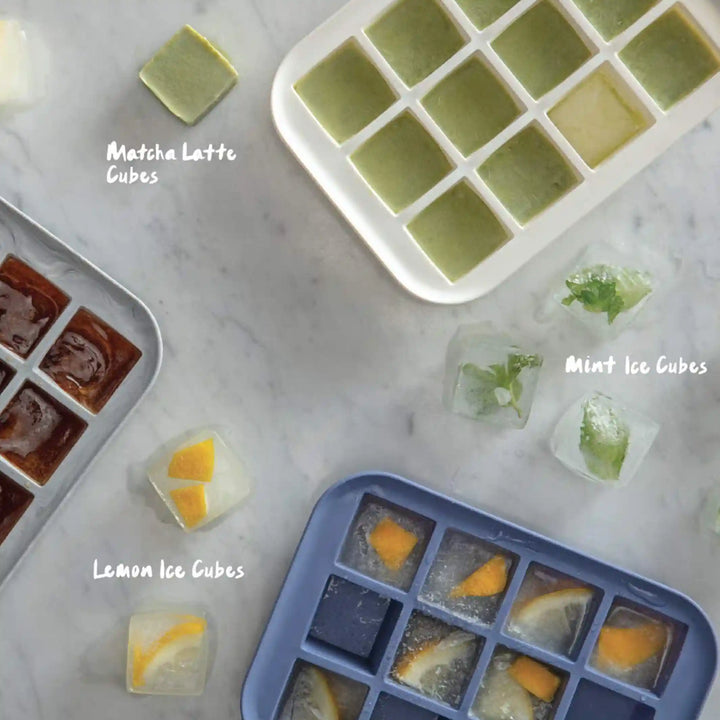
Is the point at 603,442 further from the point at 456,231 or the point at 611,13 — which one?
the point at 611,13

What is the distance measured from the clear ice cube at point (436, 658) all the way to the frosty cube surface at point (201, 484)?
30cm

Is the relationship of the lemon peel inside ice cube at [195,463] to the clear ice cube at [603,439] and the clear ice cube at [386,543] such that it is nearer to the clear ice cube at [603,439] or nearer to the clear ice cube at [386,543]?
the clear ice cube at [386,543]

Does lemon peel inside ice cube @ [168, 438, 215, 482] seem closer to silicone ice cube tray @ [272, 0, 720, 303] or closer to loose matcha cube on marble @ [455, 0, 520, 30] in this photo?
silicone ice cube tray @ [272, 0, 720, 303]

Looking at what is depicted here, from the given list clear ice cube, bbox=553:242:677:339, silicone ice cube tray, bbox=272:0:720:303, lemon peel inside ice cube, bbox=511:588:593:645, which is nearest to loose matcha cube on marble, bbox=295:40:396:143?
silicone ice cube tray, bbox=272:0:720:303

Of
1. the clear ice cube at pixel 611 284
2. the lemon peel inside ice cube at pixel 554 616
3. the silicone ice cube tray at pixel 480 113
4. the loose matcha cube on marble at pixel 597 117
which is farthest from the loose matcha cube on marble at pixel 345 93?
the lemon peel inside ice cube at pixel 554 616

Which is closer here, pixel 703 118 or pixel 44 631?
pixel 703 118

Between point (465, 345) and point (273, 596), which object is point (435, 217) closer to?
point (465, 345)

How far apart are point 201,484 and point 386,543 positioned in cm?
26

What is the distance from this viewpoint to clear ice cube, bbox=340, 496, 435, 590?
125 centimetres

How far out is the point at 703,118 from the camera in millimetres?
1167

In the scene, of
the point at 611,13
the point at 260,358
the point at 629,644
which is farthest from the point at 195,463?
the point at 611,13

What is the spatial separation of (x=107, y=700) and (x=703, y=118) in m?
1.11

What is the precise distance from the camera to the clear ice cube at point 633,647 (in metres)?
1.24

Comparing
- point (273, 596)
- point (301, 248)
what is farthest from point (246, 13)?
point (273, 596)
